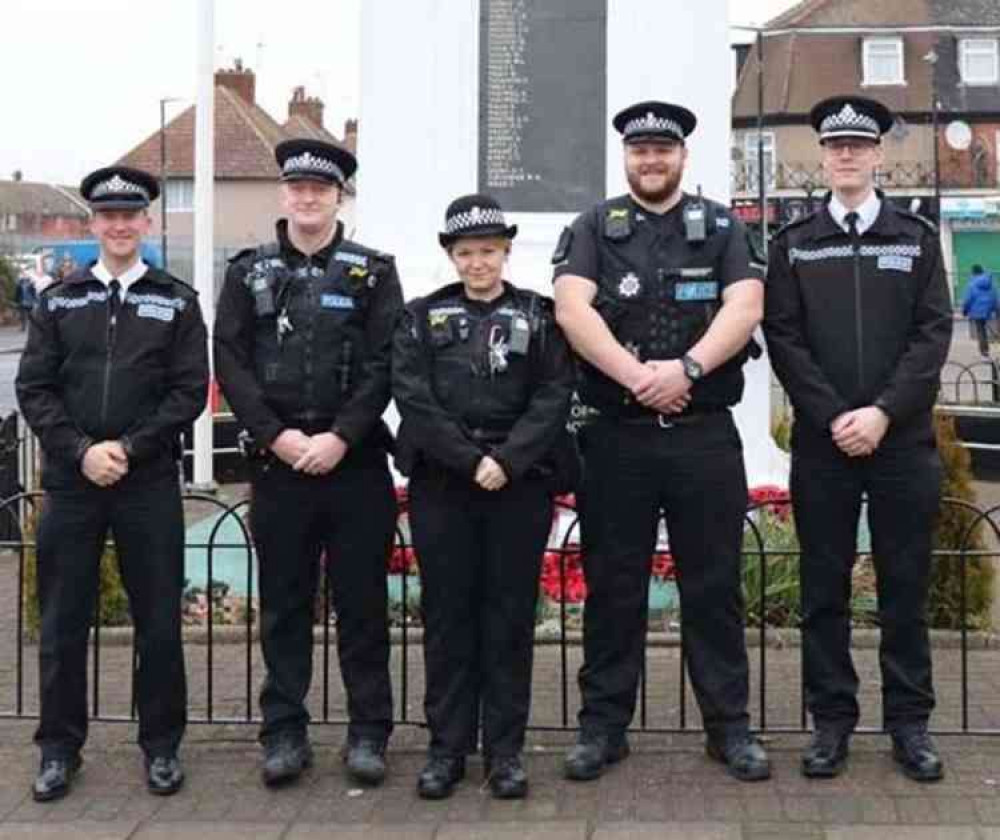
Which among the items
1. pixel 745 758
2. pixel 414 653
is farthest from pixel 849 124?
pixel 414 653

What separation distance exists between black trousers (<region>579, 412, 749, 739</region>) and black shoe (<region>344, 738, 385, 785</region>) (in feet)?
2.50

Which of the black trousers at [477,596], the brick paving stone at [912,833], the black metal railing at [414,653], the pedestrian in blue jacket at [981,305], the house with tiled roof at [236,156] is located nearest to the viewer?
the brick paving stone at [912,833]

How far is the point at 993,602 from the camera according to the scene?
343 inches

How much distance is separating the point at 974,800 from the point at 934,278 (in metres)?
1.82

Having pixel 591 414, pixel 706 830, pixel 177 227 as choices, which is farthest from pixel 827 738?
pixel 177 227

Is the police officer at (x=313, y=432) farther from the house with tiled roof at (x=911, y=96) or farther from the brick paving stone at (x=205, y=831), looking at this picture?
the house with tiled roof at (x=911, y=96)

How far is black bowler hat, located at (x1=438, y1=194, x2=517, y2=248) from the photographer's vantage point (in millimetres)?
5648

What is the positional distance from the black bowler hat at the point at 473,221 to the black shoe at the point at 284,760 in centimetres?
189

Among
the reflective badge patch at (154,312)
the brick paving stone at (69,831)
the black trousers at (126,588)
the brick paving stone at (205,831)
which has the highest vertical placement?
the reflective badge patch at (154,312)


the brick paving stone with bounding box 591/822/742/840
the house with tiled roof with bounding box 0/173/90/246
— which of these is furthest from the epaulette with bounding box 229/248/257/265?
the house with tiled roof with bounding box 0/173/90/246

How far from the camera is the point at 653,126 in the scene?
18.8 feet

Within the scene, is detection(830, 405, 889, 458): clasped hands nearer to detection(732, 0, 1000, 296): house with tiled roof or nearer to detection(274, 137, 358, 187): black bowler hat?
detection(274, 137, 358, 187): black bowler hat

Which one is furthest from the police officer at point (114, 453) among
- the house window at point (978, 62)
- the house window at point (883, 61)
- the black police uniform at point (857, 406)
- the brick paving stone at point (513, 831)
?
the house window at point (978, 62)

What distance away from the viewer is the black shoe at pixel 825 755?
5836 mm
